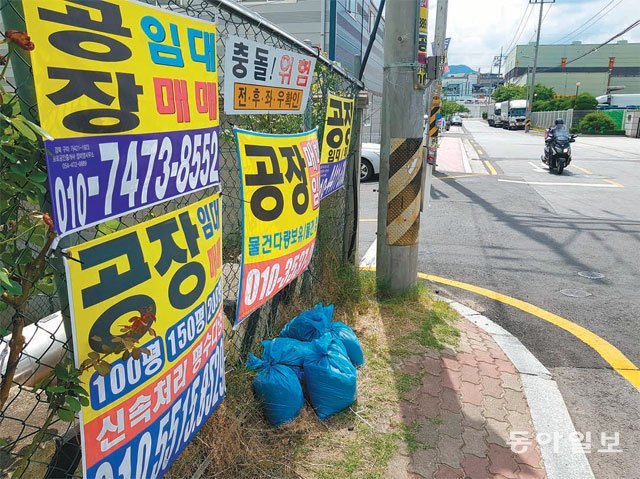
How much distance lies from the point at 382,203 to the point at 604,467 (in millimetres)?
2709

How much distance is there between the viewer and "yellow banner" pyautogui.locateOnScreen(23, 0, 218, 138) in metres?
1.24

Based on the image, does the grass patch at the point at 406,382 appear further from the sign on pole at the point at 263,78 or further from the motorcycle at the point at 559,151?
the motorcycle at the point at 559,151

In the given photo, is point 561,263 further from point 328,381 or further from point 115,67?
point 115,67

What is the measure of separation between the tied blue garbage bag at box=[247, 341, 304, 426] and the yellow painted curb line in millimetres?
2471

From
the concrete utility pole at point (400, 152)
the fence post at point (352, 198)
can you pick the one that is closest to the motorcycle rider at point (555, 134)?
the fence post at point (352, 198)

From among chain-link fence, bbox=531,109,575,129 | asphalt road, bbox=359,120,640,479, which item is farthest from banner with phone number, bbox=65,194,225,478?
chain-link fence, bbox=531,109,575,129

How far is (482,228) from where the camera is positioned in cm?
804

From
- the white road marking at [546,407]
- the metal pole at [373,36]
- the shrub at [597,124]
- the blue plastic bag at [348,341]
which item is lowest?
the white road marking at [546,407]

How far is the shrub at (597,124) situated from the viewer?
36.5 m

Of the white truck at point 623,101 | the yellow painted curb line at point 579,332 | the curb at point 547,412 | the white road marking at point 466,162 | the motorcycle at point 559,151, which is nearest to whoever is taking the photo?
the curb at point 547,412

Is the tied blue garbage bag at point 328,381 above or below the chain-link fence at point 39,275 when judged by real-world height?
below

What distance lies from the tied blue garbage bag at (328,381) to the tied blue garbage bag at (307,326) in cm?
32

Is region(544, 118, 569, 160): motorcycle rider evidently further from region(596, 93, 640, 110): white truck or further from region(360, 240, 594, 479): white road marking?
region(596, 93, 640, 110): white truck

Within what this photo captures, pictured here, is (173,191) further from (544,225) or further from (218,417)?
(544,225)
